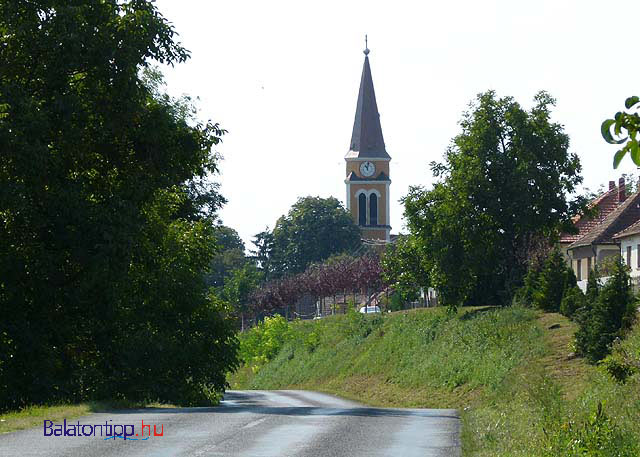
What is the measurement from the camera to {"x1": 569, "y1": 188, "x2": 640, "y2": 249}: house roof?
227ft

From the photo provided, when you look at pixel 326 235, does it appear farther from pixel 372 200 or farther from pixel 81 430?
pixel 81 430

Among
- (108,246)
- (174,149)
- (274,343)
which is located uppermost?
(174,149)

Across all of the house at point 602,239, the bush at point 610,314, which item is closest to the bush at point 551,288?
the house at point 602,239

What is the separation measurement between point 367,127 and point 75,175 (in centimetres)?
14775

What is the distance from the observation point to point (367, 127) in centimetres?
17562

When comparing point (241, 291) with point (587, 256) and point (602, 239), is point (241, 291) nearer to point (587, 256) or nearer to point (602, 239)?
point (587, 256)

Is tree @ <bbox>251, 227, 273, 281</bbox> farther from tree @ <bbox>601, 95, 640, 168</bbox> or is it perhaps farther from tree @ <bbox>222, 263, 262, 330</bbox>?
tree @ <bbox>601, 95, 640, 168</bbox>

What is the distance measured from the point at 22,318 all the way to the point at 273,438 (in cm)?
1355

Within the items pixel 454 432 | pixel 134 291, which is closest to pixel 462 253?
pixel 134 291

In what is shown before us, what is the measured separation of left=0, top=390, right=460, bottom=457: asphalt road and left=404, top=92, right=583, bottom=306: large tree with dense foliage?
36.6 metres

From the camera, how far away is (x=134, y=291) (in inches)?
1299

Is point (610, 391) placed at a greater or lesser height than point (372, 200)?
lesser

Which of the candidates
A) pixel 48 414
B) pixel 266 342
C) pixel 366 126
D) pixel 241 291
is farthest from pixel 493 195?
pixel 366 126

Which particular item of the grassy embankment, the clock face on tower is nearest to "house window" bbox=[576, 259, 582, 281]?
the grassy embankment
